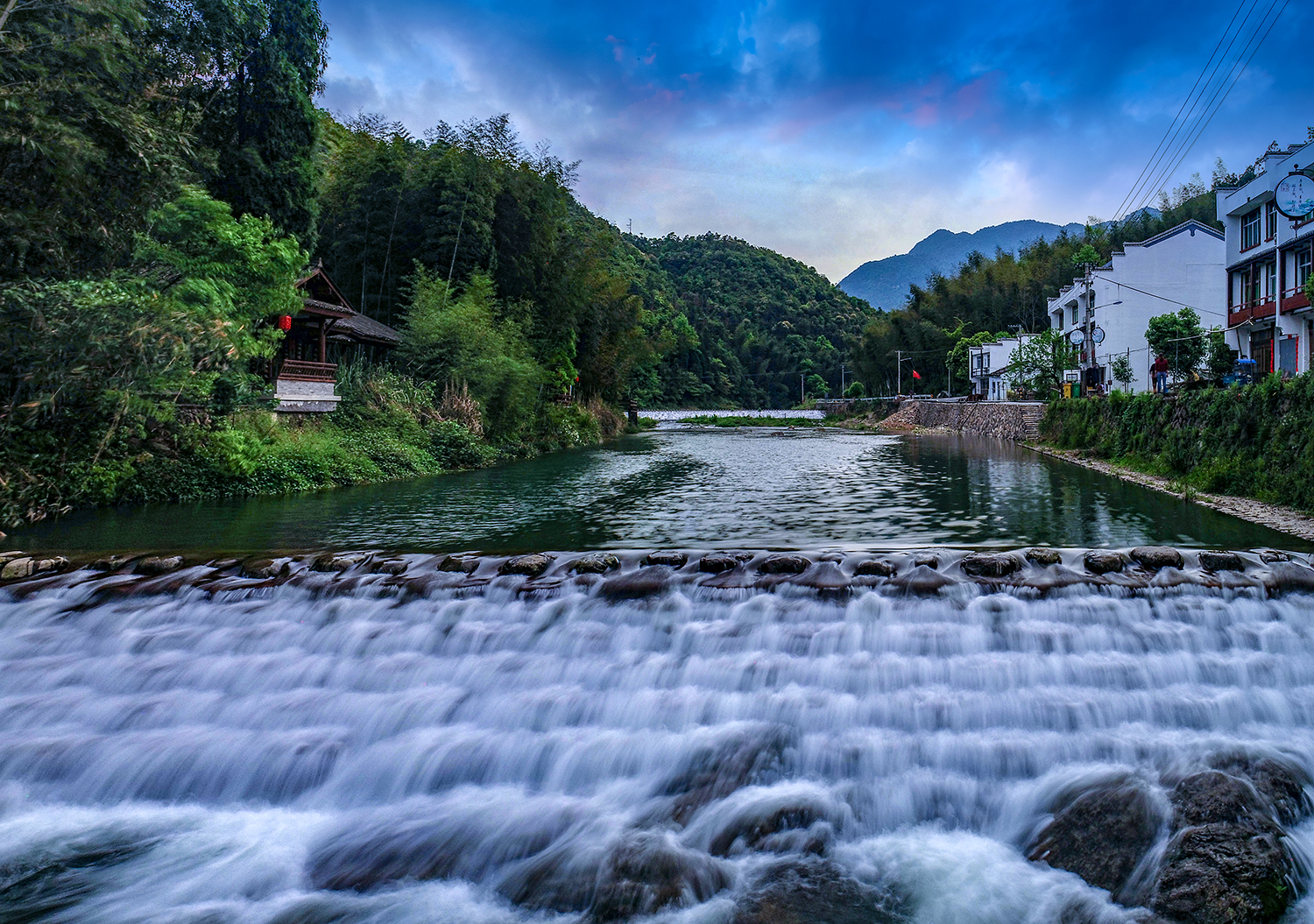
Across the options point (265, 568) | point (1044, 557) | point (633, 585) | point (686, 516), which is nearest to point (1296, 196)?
point (1044, 557)

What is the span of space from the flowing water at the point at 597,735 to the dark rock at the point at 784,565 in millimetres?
192

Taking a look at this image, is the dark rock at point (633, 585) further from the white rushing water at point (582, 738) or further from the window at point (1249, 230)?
the window at point (1249, 230)

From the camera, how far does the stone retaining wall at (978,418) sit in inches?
1409

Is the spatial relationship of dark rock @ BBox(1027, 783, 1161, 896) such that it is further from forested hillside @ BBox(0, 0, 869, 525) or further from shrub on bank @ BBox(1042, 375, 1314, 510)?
forested hillside @ BBox(0, 0, 869, 525)

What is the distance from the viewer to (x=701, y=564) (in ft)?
27.5

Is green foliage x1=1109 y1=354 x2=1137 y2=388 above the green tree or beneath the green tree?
beneath

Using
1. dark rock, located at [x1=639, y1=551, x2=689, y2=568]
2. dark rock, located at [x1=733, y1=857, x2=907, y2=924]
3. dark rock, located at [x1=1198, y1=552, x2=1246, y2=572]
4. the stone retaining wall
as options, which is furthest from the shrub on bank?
the stone retaining wall

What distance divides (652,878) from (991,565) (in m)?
5.12

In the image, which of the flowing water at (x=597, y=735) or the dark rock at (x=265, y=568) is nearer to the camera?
the flowing water at (x=597, y=735)

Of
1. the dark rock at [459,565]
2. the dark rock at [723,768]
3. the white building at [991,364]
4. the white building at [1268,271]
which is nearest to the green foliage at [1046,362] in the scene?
the white building at [1268,271]

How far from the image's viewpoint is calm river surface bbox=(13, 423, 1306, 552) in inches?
424

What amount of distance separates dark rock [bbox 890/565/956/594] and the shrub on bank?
8.30m

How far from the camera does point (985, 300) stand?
233 ft

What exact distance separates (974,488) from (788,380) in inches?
3744
